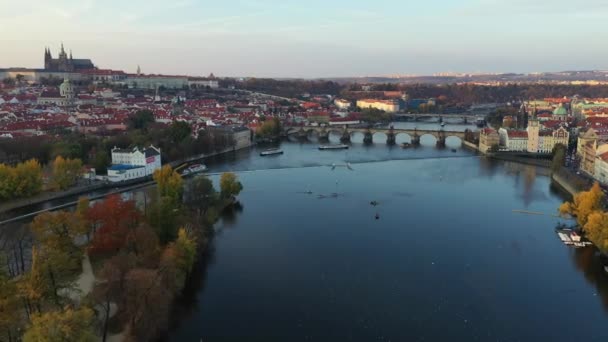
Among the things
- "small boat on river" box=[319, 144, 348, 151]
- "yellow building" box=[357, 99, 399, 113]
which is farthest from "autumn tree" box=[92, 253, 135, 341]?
"yellow building" box=[357, 99, 399, 113]

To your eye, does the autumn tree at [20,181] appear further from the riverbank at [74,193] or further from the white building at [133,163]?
the white building at [133,163]

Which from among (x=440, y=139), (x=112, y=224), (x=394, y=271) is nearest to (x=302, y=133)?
(x=440, y=139)

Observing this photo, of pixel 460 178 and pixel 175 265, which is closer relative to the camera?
pixel 175 265

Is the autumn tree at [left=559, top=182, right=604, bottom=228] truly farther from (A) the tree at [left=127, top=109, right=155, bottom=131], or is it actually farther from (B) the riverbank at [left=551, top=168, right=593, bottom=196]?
(A) the tree at [left=127, top=109, right=155, bottom=131]

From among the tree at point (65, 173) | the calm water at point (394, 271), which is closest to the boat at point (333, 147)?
the calm water at point (394, 271)

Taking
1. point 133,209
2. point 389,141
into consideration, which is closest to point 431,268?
point 133,209

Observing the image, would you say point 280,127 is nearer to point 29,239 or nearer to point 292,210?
point 292,210
